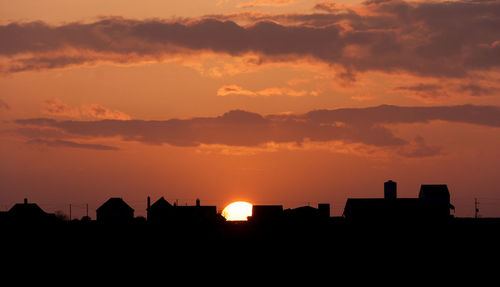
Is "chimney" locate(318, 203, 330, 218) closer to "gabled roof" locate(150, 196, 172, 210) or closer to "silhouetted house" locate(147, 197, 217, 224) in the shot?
"silhouetted house" locate(147, 197, 217, 224)

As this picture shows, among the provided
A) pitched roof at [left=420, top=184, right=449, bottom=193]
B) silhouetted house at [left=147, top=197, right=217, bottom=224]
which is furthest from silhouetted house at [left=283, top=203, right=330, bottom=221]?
pitched roof at [left=420, top=184, right=449, bottom=193]

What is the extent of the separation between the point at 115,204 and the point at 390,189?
4807 centimetres

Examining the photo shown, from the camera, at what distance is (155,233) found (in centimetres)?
9281

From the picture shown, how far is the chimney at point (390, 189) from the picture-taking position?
497ft

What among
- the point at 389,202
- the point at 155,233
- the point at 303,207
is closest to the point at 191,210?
the point at 303,207

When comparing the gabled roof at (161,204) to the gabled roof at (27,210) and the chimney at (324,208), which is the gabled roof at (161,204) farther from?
the chimney at (324,208)

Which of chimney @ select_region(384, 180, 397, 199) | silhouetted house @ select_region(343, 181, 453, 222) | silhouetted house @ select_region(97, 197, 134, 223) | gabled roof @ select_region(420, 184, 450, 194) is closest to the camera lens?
silhouetted house @ select_region(343, 181, 453, 222)

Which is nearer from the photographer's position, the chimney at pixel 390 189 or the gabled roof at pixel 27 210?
the gabled roof at pixel 27 210

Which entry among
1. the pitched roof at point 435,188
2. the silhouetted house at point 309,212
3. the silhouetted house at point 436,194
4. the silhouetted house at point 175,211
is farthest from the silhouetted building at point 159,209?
the pitched roof at point 435,188

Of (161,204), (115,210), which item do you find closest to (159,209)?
(161,204)

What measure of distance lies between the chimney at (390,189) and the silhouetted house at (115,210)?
4431cm

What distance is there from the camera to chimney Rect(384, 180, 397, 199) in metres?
151

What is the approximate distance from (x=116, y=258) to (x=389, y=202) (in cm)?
6502

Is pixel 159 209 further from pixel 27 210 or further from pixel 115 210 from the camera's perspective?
pixel 27 210
